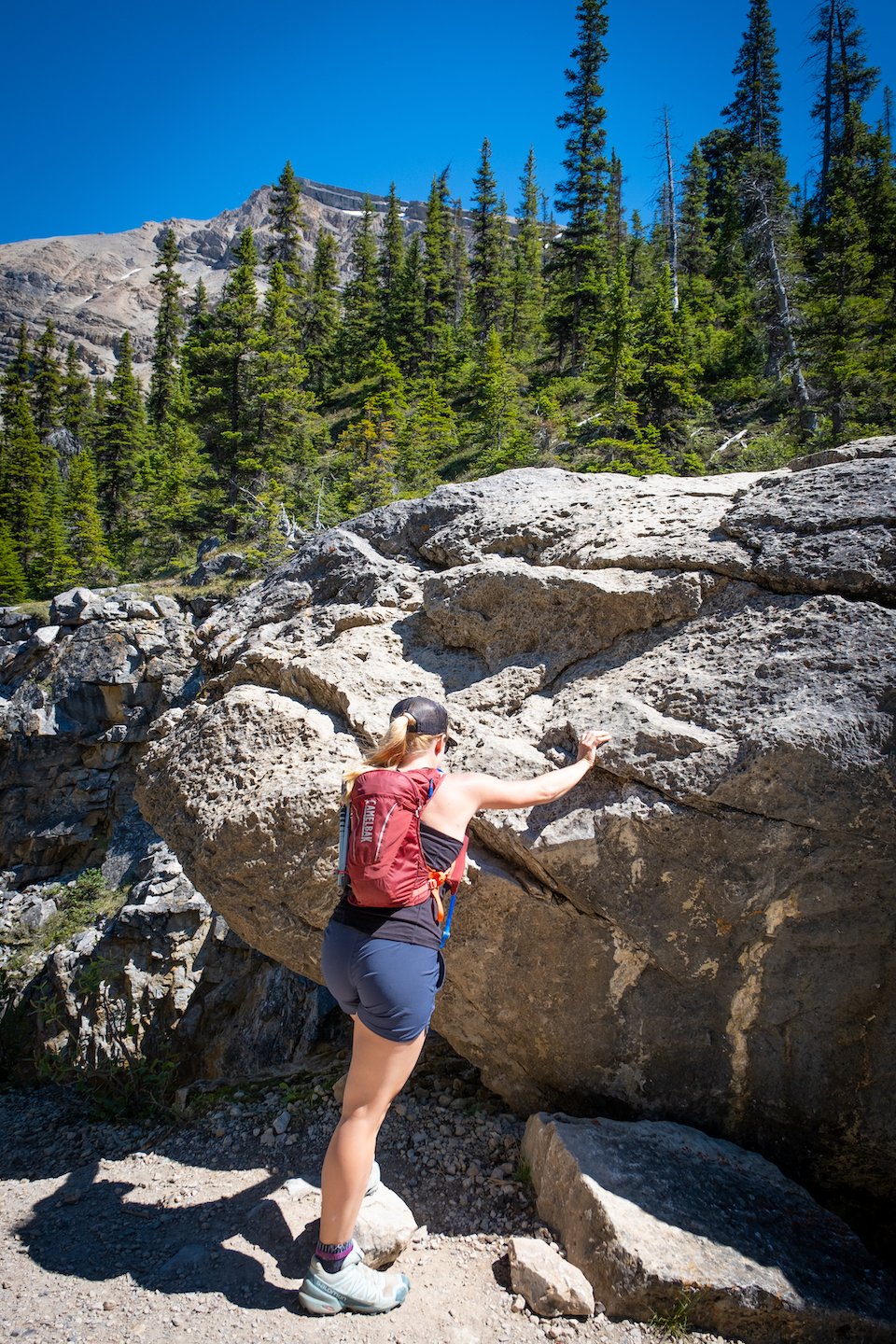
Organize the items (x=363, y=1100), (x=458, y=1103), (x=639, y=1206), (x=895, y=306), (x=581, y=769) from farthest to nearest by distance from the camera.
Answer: (x=895, y=306), (x=458, y=1103), (x=581, y=769), (x=639, y=1206), (x=363, y=1100)

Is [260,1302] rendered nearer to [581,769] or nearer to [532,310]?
[581,769]

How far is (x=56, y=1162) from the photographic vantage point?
4738 mm

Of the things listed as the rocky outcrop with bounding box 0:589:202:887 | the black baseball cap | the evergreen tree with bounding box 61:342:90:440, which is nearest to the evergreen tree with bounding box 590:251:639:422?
the rocky outcrop with bounding box 0:589:202:887

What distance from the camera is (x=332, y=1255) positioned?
9.70ft

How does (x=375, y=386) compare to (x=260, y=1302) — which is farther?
(x=375, y=386)

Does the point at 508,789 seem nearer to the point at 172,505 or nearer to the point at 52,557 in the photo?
the point at 172,505

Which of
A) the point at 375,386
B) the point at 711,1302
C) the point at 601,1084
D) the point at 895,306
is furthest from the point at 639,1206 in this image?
the point at 375,386

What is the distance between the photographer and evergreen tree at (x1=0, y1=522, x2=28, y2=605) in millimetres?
34531

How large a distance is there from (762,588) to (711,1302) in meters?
3.33

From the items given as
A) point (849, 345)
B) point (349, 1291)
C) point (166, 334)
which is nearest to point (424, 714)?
point (349, 1291)

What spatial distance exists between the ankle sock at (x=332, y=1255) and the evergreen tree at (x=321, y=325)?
47828 mm

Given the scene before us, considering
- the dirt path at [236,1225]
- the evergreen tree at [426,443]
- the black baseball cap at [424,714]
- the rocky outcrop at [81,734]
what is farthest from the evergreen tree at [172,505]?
the black baseball cap at [424,714]

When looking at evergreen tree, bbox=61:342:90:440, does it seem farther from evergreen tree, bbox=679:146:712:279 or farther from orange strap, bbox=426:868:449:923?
orange strap, bbox=426:868:449:923

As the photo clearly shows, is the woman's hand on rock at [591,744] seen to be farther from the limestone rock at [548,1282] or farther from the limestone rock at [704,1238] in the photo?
the limestone rock at [548,1282]
